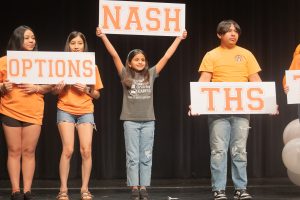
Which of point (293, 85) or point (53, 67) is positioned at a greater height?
point (53, 67)

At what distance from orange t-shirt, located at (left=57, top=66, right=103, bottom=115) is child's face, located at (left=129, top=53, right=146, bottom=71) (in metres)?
0.44

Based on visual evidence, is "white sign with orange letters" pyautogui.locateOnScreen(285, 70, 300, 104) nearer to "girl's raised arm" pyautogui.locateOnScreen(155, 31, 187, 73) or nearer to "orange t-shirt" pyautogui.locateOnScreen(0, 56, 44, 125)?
"girl's raised arm" pyautogui.locateOnScreen(155, 31, 187, 73)

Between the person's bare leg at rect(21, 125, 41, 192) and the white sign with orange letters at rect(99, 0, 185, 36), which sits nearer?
the person's bare leg at rect(21, 125, 41, 192)

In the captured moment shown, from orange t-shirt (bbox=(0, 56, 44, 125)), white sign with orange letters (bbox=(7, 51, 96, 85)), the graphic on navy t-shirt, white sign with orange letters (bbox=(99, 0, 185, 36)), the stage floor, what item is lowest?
the stage floor

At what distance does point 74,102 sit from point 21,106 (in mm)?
385

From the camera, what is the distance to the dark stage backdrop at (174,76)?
248 inches

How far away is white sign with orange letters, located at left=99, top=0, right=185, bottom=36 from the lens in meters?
4.10

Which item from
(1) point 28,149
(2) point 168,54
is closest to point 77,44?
(2) point 168,54

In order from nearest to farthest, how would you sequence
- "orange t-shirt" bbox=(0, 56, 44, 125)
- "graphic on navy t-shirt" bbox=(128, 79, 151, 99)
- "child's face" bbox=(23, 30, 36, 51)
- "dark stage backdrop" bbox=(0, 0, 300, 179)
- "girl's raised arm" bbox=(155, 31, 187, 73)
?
"orange t-shirt" bbox=(0, 56, 44, 125), "child's face" bbox=(23, 30, 36, 51), "graphic on navy t-shirt" bbox=(128, 79, 151, 99), "girl's raised arm" bbox=(155, 31, 187, 73), "dark stage backdrop" bbox=(0, 0, 300, 179)

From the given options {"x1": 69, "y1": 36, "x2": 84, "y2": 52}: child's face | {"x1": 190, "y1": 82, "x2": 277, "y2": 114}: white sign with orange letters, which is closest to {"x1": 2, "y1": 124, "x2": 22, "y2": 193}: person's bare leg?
{"x1": 69, "y1": 36, "x2": 84, "y2": 52}: child's face

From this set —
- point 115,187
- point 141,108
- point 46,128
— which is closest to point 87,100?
point 141,108

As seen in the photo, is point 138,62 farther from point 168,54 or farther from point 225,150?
point 225,150

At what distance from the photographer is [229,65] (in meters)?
3.97

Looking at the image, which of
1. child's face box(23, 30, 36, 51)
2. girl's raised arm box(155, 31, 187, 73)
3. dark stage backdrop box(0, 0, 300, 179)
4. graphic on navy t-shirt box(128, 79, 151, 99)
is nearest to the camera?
child's face box(23, 30, 36, 51)
